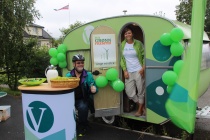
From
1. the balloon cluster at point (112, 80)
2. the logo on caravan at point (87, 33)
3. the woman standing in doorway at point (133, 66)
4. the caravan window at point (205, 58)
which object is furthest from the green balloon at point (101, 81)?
the caravan window at point (205, 58)

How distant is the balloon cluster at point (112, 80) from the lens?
16.9 ft

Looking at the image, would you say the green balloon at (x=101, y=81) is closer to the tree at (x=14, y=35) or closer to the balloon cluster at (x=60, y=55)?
the balloon cluster at (x=60, y=55)

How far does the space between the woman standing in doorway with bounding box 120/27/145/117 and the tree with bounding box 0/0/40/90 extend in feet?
18.2

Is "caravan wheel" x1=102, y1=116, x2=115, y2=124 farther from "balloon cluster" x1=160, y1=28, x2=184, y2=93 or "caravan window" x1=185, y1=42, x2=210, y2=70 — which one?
"caravan window" x1=185, y1=42, x2=210, y2=70

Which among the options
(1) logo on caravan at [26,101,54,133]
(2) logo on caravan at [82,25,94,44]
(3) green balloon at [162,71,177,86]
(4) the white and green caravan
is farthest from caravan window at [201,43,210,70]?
(1) logo on caravan at [26,101,54,133]

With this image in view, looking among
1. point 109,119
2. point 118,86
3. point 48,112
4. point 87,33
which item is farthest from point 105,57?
point 48,112

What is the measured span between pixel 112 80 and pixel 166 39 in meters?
1.43

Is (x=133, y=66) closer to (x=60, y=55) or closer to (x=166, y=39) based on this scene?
(x=166, y=39)

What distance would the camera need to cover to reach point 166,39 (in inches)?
177

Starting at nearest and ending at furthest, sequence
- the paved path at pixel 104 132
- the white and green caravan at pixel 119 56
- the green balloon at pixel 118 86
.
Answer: the white and green caravan at pixel 119 56
the paved path at pixel 104 132
the green balloon at pixel 118 86

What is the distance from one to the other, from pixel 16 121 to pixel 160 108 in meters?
3.74

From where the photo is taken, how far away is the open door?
536 centimetres

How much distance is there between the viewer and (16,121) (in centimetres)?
638

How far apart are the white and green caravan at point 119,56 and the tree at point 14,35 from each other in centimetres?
401
